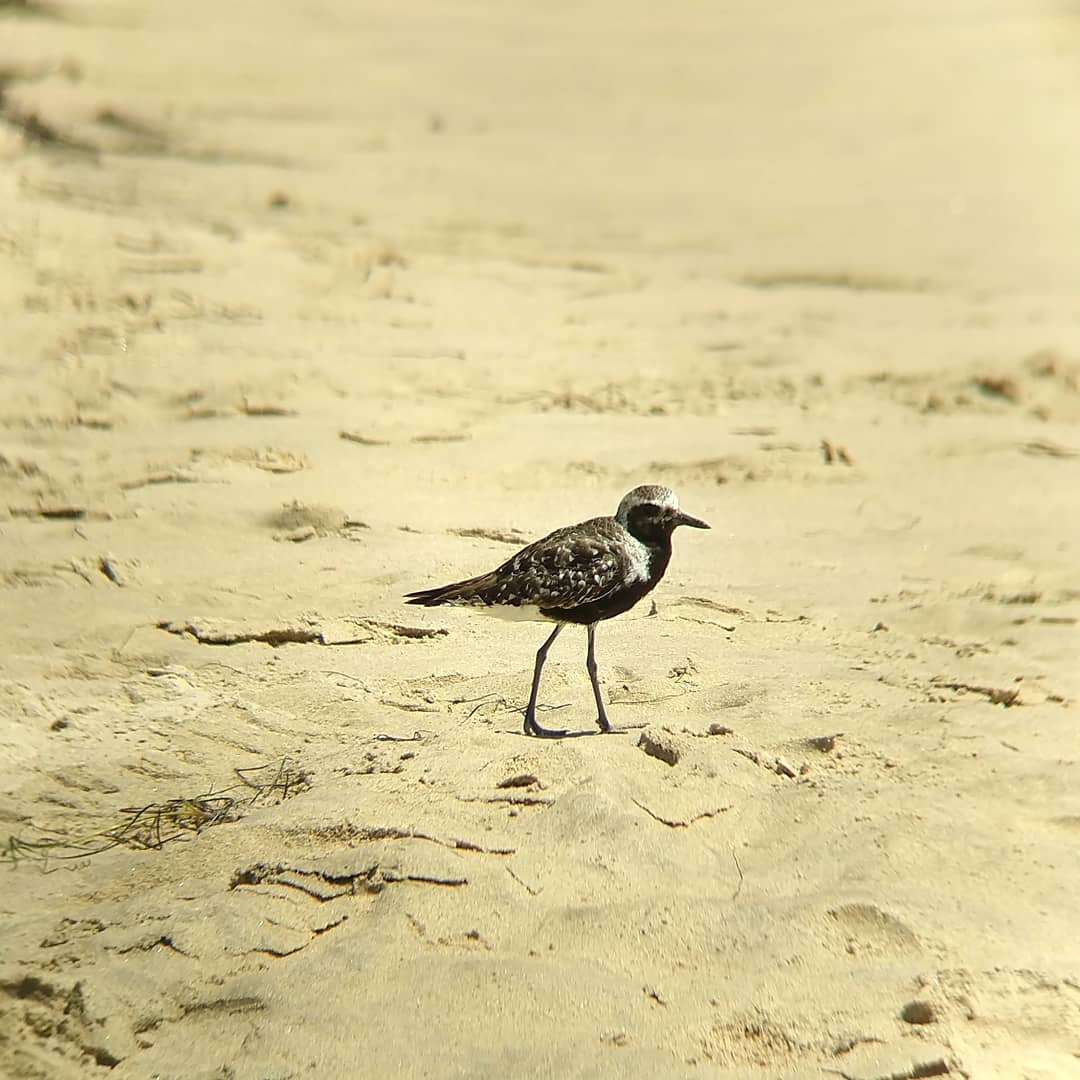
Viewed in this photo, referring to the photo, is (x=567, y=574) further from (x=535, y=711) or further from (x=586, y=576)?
(x=535, y=711)

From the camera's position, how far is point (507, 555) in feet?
20.7

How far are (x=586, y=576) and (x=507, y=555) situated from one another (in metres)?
1.21

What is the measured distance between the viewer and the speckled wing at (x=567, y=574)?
512 cm

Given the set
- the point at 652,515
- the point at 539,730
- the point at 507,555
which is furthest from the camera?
the point at 507,555

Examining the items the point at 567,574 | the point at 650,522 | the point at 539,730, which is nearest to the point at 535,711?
the point at 539,730

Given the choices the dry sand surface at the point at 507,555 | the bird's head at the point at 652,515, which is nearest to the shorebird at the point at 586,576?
the bird's head at the point at 652,515

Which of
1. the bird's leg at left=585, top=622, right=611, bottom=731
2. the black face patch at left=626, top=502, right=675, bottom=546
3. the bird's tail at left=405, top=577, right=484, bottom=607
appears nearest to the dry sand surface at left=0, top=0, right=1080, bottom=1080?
the bird's leg at left=585, top=622, right=611, bottom=731

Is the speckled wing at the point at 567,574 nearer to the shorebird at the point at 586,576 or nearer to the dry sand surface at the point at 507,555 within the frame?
the shorebird at the point at 586,576

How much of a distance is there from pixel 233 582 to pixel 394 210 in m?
5.09

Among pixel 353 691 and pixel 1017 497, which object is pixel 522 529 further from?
pixel 1017 497

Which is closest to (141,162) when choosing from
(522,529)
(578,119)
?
(578,119)

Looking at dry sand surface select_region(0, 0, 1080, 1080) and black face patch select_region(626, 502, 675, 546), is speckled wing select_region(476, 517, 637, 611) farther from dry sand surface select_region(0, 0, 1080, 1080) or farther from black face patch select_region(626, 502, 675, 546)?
dry sand surface select_region(0, 0, 1080, 1080)

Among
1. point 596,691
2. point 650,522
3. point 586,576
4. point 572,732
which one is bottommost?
point 572,732

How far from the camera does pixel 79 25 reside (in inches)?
490
